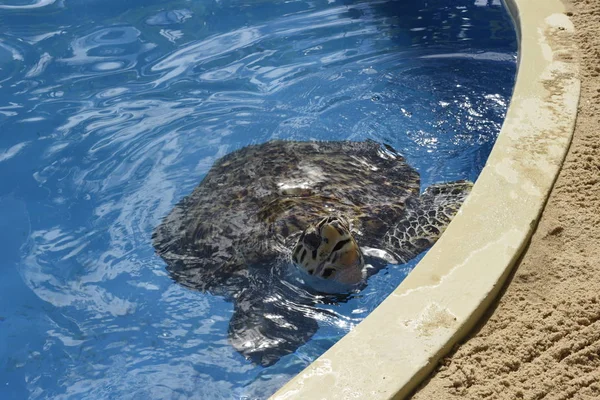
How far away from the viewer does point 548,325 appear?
247 cm

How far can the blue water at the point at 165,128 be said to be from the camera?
13.3 feet

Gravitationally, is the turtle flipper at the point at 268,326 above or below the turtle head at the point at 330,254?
below

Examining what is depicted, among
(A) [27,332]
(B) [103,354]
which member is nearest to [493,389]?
(B) [103,354]

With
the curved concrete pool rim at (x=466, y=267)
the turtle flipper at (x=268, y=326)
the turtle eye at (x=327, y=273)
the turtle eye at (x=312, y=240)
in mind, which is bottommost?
the turtle flipper at (x=268, y=326)

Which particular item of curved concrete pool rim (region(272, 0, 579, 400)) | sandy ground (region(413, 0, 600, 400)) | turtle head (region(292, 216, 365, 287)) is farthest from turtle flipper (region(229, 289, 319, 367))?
sandy ground (region(413, 0, 600, 400))

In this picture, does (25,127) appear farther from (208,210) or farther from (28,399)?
(28,399)

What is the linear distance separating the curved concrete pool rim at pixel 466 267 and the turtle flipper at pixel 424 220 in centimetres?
91

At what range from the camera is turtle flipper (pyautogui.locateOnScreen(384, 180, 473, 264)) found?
421cm

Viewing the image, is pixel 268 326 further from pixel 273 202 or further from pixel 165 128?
pixel 165 128

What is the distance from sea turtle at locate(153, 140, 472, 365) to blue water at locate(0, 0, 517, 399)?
0.17m

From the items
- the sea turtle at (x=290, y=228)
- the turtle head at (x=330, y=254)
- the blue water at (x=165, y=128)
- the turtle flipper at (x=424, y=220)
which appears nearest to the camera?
the turtle head at (x=330, y=254)

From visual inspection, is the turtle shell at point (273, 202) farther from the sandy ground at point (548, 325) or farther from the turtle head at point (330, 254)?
the sandy ground at point (548, 325)

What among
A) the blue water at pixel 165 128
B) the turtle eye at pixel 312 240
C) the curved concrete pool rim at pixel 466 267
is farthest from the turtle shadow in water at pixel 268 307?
the curved concrete pool rim at pixel 466 267

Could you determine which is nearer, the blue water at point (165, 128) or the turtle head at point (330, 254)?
the turtle head at point (330, 254)
